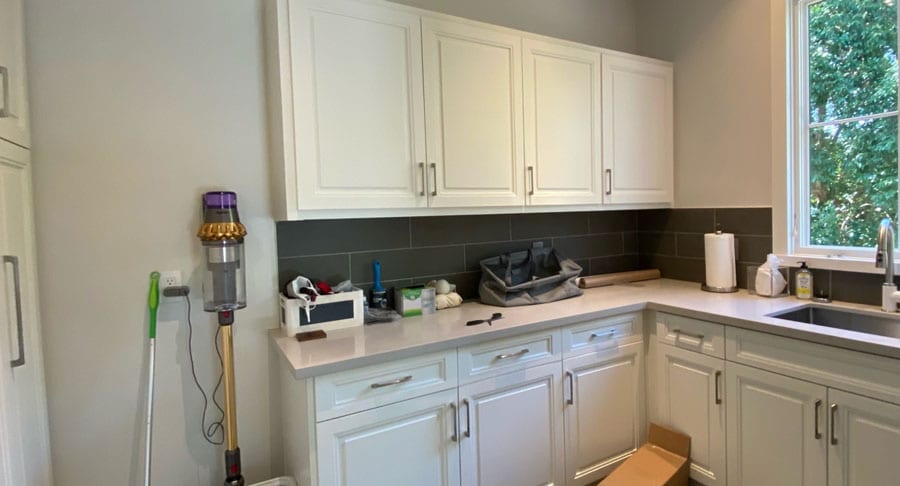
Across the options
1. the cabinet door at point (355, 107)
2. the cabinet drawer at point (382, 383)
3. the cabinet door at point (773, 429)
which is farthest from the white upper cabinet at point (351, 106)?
the cabinet door at point (773, 429)

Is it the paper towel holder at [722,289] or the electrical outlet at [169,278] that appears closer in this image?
the electrical outlet at [169,278]

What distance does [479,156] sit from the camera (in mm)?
2162

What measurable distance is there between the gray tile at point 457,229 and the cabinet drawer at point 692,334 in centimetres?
89

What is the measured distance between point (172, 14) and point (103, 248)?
0.90m

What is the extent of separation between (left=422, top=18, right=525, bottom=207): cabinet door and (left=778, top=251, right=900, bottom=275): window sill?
1.37m

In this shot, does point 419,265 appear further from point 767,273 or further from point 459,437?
point 767,273

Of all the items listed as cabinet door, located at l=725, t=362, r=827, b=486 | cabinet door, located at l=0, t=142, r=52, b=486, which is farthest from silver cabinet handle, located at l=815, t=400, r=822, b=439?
Result: cabinet door, located at l=0, t=142, r=52, b=486

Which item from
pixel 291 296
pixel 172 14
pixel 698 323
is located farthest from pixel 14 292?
pixel 698 323

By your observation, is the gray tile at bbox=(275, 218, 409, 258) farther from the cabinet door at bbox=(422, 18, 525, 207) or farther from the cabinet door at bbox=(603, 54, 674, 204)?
the cabinet door at bbox=(603, 54, 674, 204)

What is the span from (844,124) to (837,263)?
64 cm

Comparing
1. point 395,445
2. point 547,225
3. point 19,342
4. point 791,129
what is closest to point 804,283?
point 791,129

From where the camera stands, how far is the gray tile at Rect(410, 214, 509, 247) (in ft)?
7.76

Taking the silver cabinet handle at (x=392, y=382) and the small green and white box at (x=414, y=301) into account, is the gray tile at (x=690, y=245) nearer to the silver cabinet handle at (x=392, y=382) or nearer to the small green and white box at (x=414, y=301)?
the small green and white box at (x=414, y=301)

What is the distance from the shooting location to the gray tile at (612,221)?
9.69 feet
